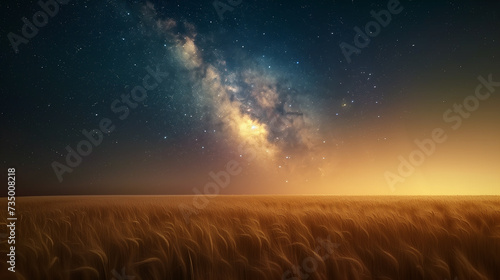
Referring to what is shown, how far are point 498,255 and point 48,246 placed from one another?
4.61 metres

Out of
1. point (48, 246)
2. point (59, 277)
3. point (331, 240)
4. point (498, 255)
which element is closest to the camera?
point (59, 277)

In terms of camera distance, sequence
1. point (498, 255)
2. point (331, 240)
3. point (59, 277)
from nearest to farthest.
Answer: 1. point (59, 277)
2. point (498, 255)
3. point (331, 240)

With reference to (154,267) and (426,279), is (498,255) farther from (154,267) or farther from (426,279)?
(154,267)

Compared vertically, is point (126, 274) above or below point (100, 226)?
below

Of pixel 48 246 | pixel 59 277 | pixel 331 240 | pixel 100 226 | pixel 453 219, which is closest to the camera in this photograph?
pixel 59 277

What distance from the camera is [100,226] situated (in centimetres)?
344

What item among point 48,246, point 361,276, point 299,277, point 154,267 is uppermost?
point 48,246

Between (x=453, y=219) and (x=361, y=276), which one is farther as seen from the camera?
(x=453, y=219)

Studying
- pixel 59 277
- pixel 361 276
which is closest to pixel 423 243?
pixel 361 276

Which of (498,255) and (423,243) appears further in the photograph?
(423,243)

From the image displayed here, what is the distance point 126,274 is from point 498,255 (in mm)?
3511

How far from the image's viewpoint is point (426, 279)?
206 cm

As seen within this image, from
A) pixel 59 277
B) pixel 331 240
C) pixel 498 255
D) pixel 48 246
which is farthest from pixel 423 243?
pixel 48 246

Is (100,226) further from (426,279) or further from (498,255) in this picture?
(498,255)
